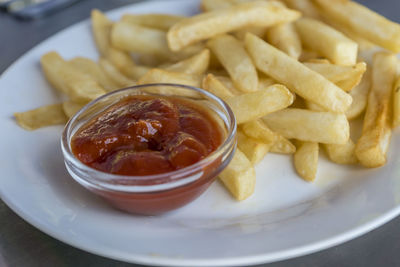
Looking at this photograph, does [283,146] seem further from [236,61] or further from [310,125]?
[236,61]

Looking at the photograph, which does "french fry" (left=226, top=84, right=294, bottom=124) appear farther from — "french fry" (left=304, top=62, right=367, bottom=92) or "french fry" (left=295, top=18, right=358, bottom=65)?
"french fry" (left=295, top=18, right=358, bottom=65)

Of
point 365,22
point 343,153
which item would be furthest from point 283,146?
point 365,22

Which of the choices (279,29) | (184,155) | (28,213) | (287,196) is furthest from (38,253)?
(279,29)

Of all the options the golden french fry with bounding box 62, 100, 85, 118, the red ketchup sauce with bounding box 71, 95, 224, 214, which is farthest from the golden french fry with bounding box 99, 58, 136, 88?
the red ketchup sauce with bounding box 71, 95, 224, 214

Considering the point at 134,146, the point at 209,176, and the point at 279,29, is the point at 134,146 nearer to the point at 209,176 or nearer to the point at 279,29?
the point at 209,176

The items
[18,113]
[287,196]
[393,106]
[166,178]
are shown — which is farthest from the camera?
[18,113]

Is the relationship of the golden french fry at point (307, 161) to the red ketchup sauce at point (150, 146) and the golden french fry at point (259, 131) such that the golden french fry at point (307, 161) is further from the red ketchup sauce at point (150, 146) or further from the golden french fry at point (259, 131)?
the red ketchup sauce at point (150, 146)
